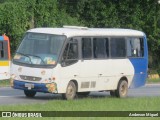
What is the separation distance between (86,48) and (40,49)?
2.04m

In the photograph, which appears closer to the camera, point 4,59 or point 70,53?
point 70,53

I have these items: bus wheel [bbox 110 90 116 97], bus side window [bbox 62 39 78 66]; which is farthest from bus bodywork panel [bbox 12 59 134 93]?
bus wheel [bbox 110 90 116 97]

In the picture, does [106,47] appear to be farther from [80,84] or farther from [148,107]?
[148,107]

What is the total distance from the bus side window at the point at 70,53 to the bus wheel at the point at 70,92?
805 mm

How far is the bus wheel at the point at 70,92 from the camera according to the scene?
2550cm

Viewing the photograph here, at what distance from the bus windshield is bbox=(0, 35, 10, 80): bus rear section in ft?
38.7

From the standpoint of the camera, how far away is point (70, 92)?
25.7 m

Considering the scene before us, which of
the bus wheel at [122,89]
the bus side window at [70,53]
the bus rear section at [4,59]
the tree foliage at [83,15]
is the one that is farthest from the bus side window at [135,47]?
the tree foliage at [83,15]

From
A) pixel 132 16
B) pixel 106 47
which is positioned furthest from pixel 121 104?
pixel 132 16

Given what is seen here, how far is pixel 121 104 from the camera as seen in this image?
23.1 m

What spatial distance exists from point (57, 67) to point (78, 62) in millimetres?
1293

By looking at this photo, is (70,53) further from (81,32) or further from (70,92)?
(70,92)

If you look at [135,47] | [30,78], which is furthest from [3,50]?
[30,78]

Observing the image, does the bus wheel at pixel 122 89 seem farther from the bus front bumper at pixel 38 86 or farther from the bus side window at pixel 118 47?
the bus front bumper at pixel 38 86
